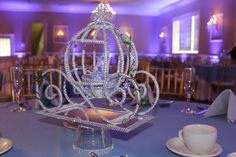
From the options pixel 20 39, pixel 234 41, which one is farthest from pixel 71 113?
pixel 20 39

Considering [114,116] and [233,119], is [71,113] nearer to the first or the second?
[114,116]

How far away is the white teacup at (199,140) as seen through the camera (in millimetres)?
844

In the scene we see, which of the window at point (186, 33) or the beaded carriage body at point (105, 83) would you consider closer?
the beaded carriage body at point (105, 83)

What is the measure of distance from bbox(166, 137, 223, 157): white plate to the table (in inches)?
0.6

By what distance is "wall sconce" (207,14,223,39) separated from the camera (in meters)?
7.39

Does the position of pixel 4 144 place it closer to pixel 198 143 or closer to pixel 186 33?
pixel 198 143

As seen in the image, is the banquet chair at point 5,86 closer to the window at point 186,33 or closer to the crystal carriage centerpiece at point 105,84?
the crystal carriage centerpiece at point 105,84

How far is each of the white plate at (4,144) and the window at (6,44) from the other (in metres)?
10.4

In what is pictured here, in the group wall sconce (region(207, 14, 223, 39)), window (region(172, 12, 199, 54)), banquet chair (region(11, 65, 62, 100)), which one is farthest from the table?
window (region(172, 12, 199, 54))

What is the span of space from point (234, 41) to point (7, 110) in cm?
642

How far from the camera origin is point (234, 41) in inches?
272

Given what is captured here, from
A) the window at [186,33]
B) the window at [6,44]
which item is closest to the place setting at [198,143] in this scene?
the window at [186,33]

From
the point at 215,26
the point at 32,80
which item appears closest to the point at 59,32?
the point at 215,26

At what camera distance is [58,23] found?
36.5 ft
